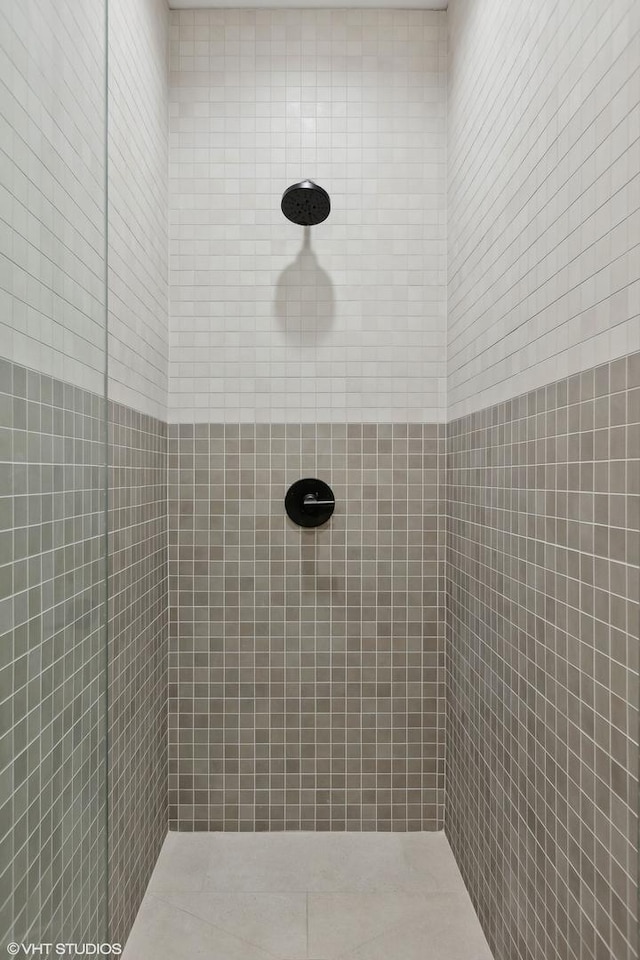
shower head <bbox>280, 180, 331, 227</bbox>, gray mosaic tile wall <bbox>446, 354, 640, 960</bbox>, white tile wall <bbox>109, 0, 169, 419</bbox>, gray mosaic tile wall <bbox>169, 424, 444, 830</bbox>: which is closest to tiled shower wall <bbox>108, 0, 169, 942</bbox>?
white tile wall <bbox>109, 0, 169, 419</bbox>

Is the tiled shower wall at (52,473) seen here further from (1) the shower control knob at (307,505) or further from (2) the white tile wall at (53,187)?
(1) the shower control knob at (307,505)

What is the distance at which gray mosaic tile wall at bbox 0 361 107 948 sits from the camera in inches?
27.4

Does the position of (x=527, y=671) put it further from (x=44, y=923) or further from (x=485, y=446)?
(x=44, y=923)

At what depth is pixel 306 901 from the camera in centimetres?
170

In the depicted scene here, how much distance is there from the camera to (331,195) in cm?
204

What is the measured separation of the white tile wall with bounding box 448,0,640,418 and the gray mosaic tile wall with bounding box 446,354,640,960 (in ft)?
0.32

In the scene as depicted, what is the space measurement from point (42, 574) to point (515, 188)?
127 centimetres

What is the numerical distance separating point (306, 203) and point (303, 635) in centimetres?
138

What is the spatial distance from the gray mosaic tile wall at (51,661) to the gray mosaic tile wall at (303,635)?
1010 millimetres

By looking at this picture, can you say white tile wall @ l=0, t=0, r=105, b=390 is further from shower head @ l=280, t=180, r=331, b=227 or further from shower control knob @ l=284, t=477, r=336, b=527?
shower control knob @ l=284, t=477, r=336, b=527

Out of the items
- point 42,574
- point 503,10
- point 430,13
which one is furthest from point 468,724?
point 430,13

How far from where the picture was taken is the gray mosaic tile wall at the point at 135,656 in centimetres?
146

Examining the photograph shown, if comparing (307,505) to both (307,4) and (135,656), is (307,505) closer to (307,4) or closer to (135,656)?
(135,656)

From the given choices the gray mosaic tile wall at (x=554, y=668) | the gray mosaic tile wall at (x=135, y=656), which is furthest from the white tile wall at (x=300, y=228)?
the gray mosaic tile wall at (x=554, y=668)
